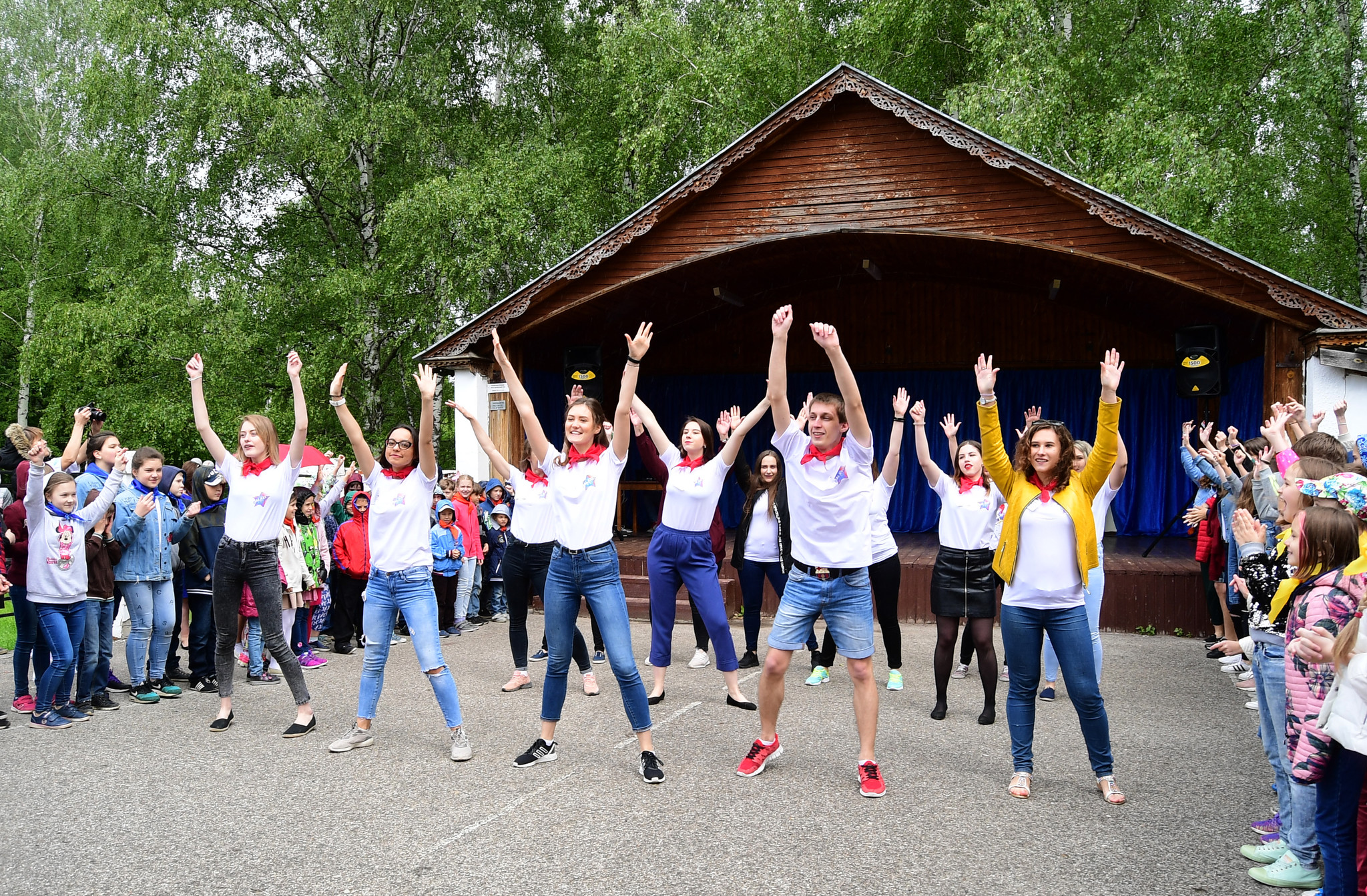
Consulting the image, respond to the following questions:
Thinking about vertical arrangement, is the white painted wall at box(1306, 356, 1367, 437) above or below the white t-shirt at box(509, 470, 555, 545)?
above

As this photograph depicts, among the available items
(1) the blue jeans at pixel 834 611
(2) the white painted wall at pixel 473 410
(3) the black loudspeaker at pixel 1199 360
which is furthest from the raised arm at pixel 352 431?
(3) the black loudspeaker at pixel 1199 360

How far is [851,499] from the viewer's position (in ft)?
15.6

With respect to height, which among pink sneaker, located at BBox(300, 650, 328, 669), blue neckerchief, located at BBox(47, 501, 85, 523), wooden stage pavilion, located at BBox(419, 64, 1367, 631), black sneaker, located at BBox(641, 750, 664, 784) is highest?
wooden stage pavilion, located at BBox(419, 64, 1367, 631)

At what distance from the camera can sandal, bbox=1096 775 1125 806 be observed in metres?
4.59

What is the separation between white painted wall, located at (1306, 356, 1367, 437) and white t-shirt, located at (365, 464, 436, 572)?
9.28m

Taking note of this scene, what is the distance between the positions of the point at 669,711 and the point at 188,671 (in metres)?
4.14

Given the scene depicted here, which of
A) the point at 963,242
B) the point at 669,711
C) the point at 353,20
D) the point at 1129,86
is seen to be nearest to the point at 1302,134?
the point at 1129,86

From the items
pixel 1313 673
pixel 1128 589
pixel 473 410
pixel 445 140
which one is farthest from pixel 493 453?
pixel 445 140

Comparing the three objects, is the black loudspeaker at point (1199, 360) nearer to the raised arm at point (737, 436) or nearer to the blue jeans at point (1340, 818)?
the raised arm at point (737, 436)

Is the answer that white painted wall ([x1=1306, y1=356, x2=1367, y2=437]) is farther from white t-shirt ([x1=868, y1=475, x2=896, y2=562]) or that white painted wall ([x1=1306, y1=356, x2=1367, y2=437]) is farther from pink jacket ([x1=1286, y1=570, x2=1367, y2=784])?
pink jacket ([x1=1286, y1=570, x2=1367, y2=784])

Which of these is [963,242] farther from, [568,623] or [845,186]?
[568,623]

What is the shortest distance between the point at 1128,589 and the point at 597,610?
24.1 feet

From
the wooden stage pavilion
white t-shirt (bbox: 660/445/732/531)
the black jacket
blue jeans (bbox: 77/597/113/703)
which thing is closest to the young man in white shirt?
white t-shirt (bbox: 660/445/732/531)

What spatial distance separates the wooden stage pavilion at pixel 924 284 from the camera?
10594mm
